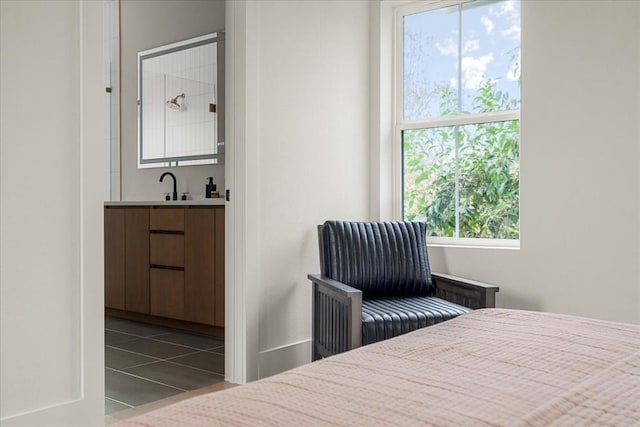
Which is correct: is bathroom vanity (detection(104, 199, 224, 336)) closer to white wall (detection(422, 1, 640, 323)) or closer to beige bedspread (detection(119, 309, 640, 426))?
white wall (detection(422, 1, 640, 323))

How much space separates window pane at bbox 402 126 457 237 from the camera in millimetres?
4129

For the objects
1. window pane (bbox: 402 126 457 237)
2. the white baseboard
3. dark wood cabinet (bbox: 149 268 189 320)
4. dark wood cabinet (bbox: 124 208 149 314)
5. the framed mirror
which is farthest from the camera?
the framed mirror

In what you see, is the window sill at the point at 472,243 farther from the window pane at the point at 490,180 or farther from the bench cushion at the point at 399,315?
the bench cushion at the point at 399,315

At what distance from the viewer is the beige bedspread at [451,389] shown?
0.83 metres

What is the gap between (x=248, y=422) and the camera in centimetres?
81

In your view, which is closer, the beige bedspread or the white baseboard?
the beige bedspread

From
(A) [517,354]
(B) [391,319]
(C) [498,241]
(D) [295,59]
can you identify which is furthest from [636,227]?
(A) [517,354]

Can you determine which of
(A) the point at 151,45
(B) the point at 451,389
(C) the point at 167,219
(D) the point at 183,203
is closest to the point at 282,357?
(D) the point at 183,203

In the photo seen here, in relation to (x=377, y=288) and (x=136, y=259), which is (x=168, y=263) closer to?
(x=136, y=259)

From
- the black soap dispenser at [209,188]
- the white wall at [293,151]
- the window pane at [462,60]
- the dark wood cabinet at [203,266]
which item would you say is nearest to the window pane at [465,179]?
the window pane at [462,60]

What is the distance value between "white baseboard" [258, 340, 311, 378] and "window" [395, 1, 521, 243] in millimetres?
1195

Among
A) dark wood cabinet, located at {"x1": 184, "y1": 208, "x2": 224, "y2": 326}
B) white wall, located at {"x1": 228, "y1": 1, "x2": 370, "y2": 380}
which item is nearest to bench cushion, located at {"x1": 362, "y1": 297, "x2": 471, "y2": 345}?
white wall, located at {"x1": 228, "y1": 1, "x2": 370, "y2": 380}

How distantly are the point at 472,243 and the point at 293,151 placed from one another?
1.29 m

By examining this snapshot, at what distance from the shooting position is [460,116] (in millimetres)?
4062
